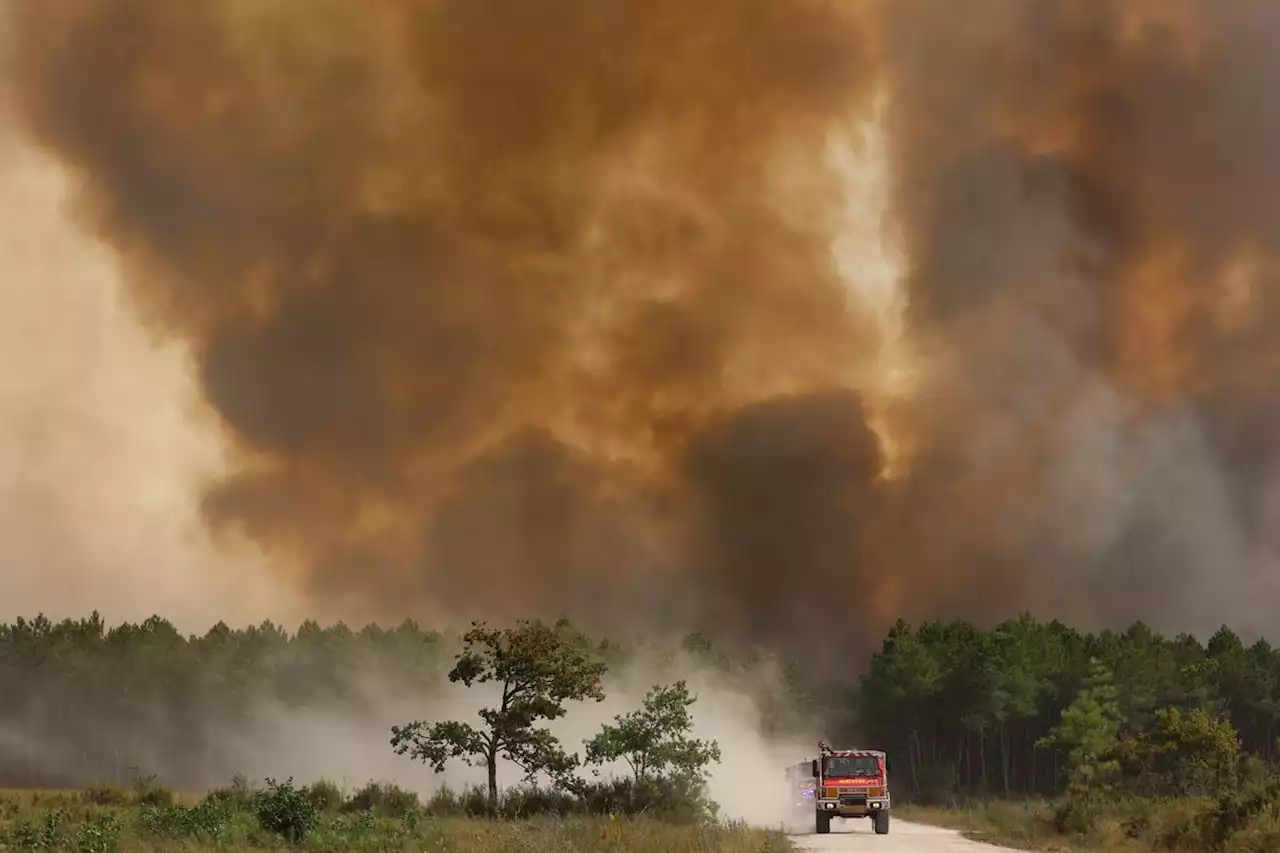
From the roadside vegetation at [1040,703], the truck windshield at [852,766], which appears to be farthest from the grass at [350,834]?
the roadside vegetation at [1040,703]

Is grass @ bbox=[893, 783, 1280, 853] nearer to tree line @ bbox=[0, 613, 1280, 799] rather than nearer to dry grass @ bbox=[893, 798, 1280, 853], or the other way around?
dry grass @ bbox=[893, 798, 1280, 853]

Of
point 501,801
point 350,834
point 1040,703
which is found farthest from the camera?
point 1040,703

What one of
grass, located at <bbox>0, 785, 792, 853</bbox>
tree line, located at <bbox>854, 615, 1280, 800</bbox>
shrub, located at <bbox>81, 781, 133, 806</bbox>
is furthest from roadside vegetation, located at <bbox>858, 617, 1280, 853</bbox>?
shrub, located at <bbox>81, 781, 133, 806</bbox>

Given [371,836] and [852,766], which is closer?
[371,836]

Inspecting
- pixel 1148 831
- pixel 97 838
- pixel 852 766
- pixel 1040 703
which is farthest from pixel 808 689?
pixel 97 838

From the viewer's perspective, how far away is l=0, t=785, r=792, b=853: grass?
102 ft

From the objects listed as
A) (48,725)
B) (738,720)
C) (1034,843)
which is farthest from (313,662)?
(1034,843)

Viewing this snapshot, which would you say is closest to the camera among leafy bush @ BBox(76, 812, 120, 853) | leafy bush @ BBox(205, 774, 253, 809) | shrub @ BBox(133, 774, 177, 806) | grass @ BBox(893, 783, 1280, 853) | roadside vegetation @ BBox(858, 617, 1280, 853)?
leafy bush @ BBox(76, 812, 120, 853)

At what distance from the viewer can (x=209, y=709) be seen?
16262 cm

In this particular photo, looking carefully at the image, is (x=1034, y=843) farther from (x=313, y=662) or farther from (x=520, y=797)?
(x=313, y=662)

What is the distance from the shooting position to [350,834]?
3650 cm

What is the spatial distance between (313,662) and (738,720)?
7437cm

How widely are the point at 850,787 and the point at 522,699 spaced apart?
567 inches

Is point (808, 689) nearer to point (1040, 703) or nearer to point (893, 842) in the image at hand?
point (1040, 703)
